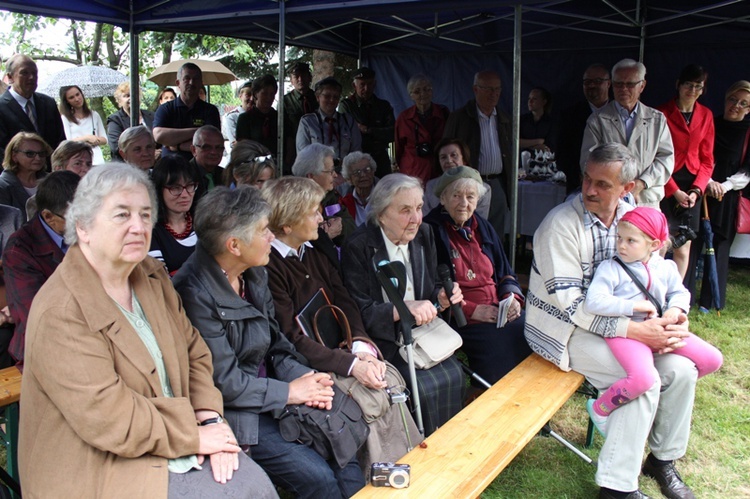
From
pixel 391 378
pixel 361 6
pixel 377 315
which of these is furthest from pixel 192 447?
pixel 361 6

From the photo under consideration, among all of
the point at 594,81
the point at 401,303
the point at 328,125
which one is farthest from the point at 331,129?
the point at 401,303

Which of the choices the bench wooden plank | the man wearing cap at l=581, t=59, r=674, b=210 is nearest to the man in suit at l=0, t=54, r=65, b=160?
the bench wooden plank

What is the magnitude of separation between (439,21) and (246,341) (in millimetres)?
6600

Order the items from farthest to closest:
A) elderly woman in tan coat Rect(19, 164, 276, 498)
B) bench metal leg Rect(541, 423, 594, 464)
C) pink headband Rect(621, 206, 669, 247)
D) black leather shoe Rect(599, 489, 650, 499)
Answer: bench metal leg Rect(541, 423, 594, 464)
pink headband Rect(621, 206, 669, 247)
black leather shoe Rect(599, 489, 650, 499)
elderly woman in tan coat Rect(19, 164, 276, 498)

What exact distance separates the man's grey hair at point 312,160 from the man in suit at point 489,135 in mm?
1708

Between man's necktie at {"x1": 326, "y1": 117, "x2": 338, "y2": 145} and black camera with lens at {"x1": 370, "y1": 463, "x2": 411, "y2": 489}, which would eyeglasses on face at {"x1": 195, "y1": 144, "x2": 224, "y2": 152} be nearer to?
man's necktie at {"x1": 326, "y1": 117, "x2": 338, "y2": 145}

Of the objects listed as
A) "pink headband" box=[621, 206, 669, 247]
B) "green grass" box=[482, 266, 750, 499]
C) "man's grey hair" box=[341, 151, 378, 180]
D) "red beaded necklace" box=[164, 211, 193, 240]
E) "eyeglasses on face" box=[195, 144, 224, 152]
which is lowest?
"green grass" box=[482, 266, 750, 499]

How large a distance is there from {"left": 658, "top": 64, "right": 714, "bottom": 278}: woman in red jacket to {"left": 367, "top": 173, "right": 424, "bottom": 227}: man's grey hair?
9.85 ft

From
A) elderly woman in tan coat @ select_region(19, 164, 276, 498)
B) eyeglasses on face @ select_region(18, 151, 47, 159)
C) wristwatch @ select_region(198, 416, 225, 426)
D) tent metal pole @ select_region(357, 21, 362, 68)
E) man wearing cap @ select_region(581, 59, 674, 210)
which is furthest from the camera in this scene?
tent metal pole @ select_region(357, 21, 362, 68)

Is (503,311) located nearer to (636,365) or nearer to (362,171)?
(636,365)

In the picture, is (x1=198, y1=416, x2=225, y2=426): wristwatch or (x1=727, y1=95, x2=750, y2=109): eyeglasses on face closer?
(x1=198, y1=416, x2=225, y2=426): wristwatch

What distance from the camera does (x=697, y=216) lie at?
18.0 feet

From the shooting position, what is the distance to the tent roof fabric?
496 cm

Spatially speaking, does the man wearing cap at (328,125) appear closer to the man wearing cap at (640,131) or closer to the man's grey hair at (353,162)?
the man's grey hair at (353,162)
